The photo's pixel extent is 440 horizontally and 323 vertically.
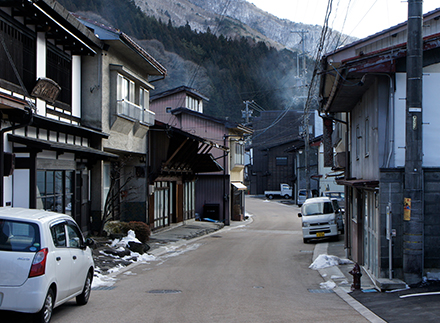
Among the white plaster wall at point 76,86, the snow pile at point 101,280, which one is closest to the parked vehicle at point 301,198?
the white plaster wall at point 76,86

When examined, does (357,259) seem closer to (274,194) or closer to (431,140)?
(431,140)

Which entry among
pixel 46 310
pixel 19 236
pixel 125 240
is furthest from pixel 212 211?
pixel 19 236

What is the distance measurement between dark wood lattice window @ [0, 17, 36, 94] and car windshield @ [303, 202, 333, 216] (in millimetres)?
14925

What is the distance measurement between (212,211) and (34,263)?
31.5 m

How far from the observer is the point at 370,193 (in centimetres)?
1259

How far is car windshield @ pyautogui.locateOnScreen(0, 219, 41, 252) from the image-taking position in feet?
21.6

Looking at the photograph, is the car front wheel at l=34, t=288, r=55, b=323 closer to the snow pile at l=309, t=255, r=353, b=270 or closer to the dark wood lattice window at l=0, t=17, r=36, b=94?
the dark wood lattice window at l=0, t=17, r=36, b=94

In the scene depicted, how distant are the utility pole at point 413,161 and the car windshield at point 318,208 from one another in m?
13.3

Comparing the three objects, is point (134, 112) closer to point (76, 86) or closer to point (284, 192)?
point (76, 86)

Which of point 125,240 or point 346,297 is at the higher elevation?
point 125,240

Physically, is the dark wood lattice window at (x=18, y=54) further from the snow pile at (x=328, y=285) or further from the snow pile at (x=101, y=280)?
the snow pile at (x=328, y=285)

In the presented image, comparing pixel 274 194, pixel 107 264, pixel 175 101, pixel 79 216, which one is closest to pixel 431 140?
pixel 107 264

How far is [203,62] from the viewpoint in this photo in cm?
10269

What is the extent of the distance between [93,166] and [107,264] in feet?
19.5
